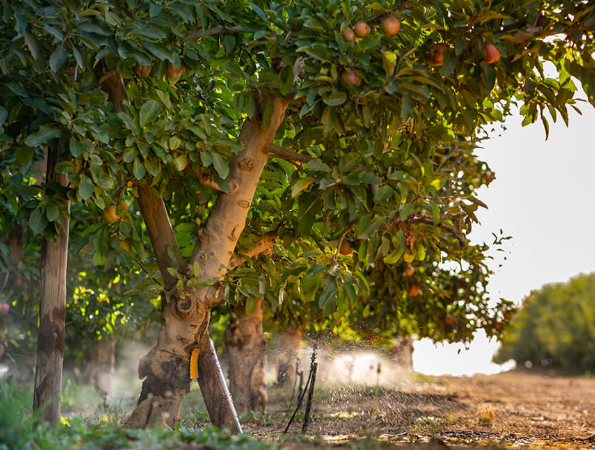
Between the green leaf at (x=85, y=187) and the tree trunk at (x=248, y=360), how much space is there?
328 centimetres

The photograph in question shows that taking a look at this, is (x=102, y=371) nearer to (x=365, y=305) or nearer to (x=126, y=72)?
(x=365, y=305)

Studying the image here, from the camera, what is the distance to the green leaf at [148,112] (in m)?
3.16

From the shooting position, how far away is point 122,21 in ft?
10.1

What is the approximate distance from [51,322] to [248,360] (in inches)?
111

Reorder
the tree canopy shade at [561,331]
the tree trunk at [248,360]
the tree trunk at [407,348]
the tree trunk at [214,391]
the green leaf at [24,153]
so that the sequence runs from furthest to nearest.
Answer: the tree canopy shade at [561,331] → the tree trunk at [407,348] → the tree trunk at [248,360] → the tree trunk at [214,391] → the green leaf at [24,153]

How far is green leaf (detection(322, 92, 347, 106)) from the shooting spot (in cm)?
291

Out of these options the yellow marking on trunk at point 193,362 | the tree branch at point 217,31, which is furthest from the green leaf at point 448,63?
the yellow marking on trunk at point 193,362

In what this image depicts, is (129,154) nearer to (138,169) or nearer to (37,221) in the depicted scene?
(138,169)

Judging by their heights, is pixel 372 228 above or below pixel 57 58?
below

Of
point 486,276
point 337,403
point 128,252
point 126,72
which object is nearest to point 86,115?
point 126,72

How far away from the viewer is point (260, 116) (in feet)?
12.0

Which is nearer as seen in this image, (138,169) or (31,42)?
(31,42)

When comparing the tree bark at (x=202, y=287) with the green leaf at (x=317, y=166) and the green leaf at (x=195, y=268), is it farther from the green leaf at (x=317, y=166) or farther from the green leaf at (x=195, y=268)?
the green leaf at (x=317, y=166)

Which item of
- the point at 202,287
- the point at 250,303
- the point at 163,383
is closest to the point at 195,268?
the point at 202,287
